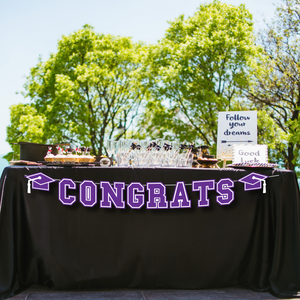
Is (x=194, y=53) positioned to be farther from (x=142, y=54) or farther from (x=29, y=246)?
(x=29, y=246)

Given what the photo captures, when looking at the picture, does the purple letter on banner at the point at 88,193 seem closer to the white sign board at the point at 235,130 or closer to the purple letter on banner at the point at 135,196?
the purple letter on banner at the point at 135,196

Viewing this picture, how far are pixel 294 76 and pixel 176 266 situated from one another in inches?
606

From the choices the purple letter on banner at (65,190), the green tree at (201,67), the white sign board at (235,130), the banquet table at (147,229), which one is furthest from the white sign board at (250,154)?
the green tree at (201,67)

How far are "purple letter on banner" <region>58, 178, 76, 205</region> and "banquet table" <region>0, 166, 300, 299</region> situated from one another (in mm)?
12

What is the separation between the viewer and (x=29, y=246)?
3793mm

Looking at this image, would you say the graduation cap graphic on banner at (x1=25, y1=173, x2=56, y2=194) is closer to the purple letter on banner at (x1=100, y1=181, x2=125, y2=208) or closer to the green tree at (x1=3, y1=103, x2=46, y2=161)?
the purple letter on banner at (x1=100, y1=181, x2=125, y2=208)

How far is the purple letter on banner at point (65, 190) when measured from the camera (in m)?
3.77

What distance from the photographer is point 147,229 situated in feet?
12.5

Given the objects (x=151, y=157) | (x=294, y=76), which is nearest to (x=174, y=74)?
(x=294, y=76)

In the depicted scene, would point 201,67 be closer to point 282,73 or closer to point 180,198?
point 282,73

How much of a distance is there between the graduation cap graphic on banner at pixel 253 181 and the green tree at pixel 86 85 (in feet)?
53.6

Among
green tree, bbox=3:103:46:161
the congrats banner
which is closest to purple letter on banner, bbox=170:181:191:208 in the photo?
the congrats banner

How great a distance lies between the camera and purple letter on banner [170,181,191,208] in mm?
3789

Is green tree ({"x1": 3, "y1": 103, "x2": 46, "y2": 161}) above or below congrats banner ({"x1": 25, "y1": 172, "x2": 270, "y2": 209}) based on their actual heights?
above
